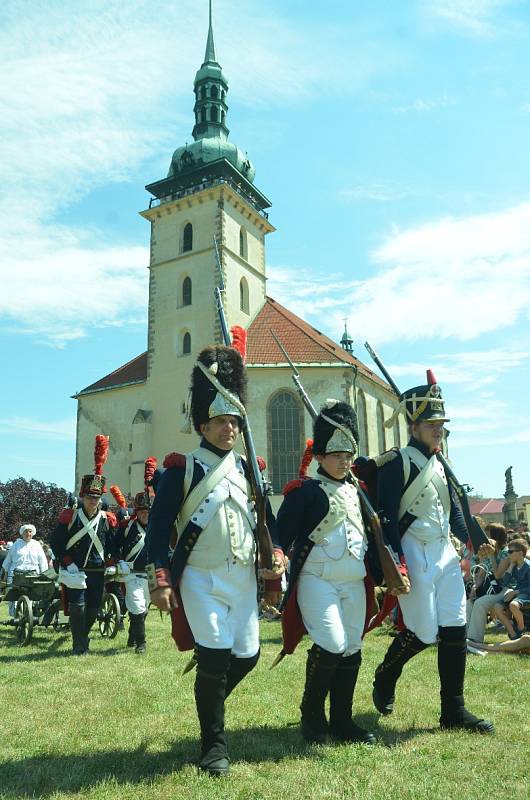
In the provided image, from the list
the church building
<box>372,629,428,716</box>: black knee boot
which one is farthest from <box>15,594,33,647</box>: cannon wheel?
the church building

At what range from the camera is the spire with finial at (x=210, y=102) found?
39344mm

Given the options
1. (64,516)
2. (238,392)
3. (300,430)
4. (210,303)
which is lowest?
(64,516)

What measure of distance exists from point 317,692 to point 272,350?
93.7 ft

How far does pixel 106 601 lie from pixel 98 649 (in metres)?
2.16

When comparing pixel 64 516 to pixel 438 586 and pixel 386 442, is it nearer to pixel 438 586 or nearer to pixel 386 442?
pixel 438 586

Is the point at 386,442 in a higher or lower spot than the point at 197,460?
higher

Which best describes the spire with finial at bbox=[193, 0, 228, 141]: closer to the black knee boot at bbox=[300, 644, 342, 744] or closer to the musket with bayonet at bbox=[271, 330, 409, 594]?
the musket with bayonet at bbox=[271, 330, 409, 594]

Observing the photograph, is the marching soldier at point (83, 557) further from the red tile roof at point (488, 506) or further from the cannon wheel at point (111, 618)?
the red tile roof at point (488, 506)

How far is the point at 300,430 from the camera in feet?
103

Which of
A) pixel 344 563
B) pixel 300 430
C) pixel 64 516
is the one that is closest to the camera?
pixel 344 563

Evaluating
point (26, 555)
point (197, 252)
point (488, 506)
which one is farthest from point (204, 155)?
point (488, 506)

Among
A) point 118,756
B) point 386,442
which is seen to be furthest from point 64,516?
point 386,442

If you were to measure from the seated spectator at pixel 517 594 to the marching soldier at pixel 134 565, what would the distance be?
503 centimetres

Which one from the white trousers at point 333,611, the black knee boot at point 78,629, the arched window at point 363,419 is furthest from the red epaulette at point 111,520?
the arched window at point 363,419
